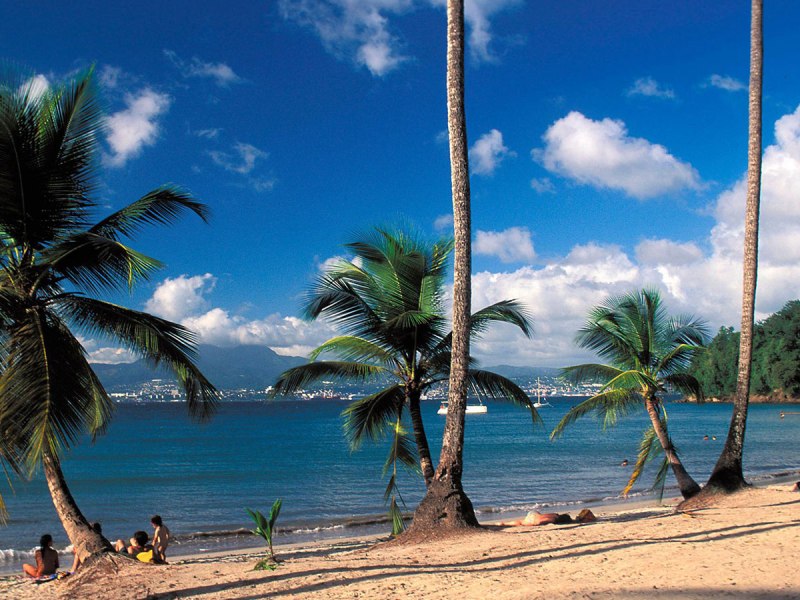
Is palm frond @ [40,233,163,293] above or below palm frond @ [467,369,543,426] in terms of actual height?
above

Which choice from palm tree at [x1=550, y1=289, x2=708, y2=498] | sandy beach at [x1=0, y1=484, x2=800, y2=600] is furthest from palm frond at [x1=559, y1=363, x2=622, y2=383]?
sandy beach at [x1=0, y1=484, x2=800, y2=600]

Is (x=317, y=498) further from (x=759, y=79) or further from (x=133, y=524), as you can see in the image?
(x=759, y=79)

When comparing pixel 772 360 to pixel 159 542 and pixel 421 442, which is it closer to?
pixel 421 442

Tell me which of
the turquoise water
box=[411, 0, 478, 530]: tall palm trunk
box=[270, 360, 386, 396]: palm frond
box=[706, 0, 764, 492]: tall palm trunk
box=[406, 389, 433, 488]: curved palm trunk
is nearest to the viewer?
box=[411, 0, 478, 530]: tall palm trunk

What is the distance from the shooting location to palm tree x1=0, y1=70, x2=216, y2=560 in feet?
26.8

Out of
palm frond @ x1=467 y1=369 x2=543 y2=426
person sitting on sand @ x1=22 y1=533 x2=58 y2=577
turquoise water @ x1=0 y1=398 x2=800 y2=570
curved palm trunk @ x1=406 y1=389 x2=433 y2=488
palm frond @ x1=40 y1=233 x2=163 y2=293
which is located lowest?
turquoise water @ x1=0 y1=398 x2=800 y2=570

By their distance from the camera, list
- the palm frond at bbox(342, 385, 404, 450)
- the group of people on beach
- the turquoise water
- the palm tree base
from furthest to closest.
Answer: the turquoise water
the palm frond at bbox(342, 385, 404, 450)
the group of people on beach
the palm tree base

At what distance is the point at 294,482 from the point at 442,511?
86.0 feet

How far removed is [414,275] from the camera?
42.3 ft

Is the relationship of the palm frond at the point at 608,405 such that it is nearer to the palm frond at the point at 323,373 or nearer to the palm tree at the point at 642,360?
the palm tree at the point at 642,360

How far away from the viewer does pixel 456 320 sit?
34.4 ft

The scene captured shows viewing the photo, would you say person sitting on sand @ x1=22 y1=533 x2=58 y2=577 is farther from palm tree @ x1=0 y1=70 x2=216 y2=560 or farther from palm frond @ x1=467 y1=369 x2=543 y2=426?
palm frond @ x1=467 y1=369 x2=543 y2=426

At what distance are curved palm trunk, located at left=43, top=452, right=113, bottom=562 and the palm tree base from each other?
168 inches

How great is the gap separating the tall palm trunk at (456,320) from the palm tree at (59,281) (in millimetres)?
3562
